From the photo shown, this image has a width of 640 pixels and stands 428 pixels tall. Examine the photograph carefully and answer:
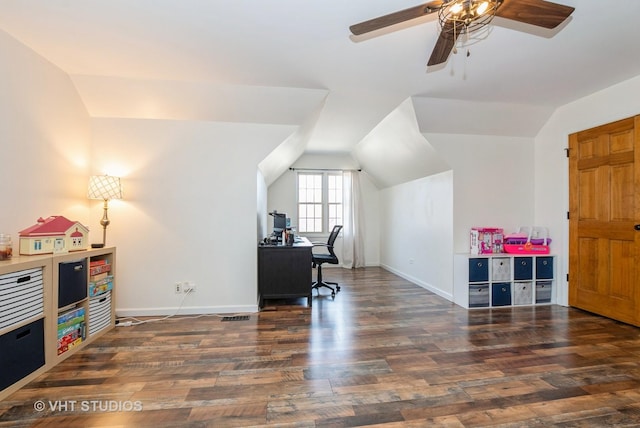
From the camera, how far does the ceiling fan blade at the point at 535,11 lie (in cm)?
150

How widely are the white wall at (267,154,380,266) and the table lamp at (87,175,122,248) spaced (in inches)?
132

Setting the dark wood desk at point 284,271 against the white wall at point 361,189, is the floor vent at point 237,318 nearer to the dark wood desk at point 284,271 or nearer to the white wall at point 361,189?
the dark wood desk at point 284,271

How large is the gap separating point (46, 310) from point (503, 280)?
4711 mm

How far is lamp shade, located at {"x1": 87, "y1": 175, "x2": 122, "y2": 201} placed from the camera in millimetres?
2896

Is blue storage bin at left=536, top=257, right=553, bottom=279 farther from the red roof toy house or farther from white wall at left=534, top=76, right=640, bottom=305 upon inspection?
the red roof toy house

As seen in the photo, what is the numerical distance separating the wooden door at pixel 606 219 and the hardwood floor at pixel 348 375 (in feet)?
1.06

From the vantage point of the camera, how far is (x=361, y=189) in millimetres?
6504

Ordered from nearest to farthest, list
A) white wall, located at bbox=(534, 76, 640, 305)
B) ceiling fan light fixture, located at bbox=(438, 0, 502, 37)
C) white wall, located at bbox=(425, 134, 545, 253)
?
1. ceiling fan light fixture, located at bbox=(438, 0, 502, 37)
2. white wall, located at bbox=(534, 76, 640, 305)
3. white wall, located at bbox=(425, 134, 545, 253)

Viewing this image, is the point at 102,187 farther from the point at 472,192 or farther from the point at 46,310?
the point at 472,192

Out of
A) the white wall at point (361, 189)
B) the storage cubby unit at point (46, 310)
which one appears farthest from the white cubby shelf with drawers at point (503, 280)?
the storage cubby unit at point (46, 310)

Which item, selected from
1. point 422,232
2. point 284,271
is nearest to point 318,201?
point 422,232

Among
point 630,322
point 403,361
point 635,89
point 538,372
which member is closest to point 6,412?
point 403,361

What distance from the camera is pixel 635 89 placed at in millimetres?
2871

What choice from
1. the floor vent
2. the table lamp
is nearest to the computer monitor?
the floor vent
